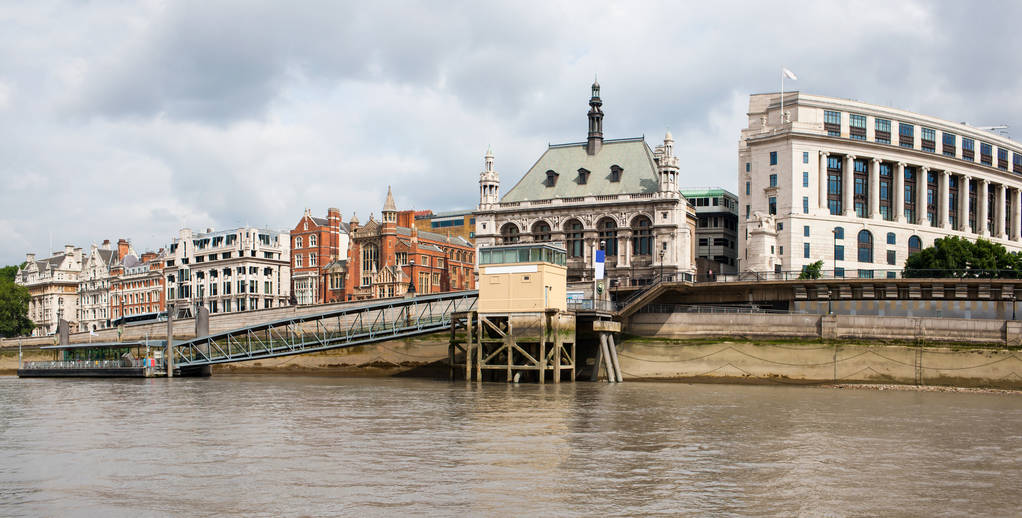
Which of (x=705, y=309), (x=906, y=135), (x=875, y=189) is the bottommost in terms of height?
(x=705, y=309)

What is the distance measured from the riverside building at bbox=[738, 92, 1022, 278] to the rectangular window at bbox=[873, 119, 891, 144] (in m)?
0.13

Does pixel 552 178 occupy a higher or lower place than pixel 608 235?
higher

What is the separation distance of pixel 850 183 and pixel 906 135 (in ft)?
35.1

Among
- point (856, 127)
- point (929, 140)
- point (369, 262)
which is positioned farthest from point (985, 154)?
point (369, 262)

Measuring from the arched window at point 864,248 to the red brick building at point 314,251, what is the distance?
72.0 m

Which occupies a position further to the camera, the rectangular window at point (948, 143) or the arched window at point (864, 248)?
the rectangular window at point (948, 143)

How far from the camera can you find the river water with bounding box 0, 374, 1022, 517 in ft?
72.5

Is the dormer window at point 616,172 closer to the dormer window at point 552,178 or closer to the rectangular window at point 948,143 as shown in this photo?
the dormer window at point 552,178

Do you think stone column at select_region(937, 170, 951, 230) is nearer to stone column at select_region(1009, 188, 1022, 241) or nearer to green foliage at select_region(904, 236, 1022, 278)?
stone column at select_region(1009, 188, 1022, 241)

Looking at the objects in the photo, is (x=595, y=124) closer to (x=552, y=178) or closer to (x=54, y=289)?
(x=552, y=178)

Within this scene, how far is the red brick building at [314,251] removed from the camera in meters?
130

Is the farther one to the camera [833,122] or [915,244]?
[915,244]

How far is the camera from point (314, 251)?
131m

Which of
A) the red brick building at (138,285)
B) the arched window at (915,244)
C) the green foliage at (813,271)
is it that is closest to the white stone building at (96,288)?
the red brick building at (138,285)
